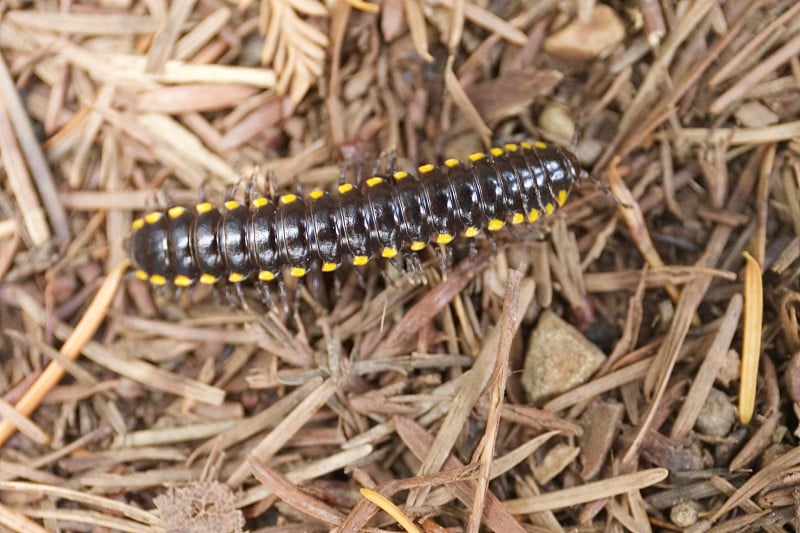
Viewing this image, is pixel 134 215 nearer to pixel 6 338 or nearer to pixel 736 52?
pixel 6 338

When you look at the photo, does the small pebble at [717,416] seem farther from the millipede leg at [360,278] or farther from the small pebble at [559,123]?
the millipede leg at [360,278]

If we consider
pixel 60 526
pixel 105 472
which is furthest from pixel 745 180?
pixel 60 526

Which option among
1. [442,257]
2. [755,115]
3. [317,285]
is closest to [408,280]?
[442,257]

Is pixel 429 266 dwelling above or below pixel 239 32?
below

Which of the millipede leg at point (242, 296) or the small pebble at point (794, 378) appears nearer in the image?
the small pebble at point (794, 378)

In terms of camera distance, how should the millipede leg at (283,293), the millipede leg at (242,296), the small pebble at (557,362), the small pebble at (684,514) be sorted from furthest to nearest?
the millipede leg at (242,296) < the millipede leg at (283,293) < the small pebble at (557,362) < the small pebble at (684,514)

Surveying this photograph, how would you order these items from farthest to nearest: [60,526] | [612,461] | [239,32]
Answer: [239,32] → [60,526] → [612,461]

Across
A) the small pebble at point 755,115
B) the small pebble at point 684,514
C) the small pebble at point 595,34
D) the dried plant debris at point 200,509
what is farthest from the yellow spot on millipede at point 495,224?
the dried plant debris at point 200,509
